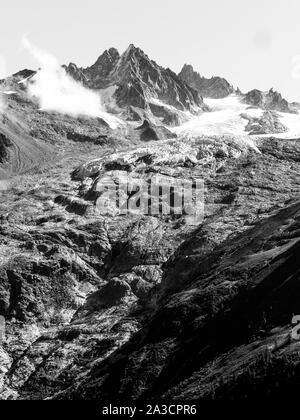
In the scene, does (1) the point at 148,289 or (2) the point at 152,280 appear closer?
(1) the point at 148,289

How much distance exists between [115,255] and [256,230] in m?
29.4

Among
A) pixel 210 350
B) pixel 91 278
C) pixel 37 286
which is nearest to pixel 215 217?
pixel 91 278

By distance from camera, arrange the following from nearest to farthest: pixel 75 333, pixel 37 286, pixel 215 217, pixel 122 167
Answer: pixel 75 333, pixel 37 286, pixel 215 217, pixel 122 167

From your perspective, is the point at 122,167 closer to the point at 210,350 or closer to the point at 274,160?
the point at 274,160

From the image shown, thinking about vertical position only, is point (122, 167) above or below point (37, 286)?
above

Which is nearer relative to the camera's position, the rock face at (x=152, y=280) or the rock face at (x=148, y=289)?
the rock face at (x=152, y=280)

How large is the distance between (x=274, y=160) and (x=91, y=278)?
79.8m

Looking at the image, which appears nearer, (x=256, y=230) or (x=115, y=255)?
(x=256, y=230)

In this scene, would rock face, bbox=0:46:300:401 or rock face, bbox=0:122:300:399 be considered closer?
rock face, bbox=0:46:300:401

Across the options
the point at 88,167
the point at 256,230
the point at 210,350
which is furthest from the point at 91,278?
the point at 88,167

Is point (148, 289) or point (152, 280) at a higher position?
point (152, 280)
